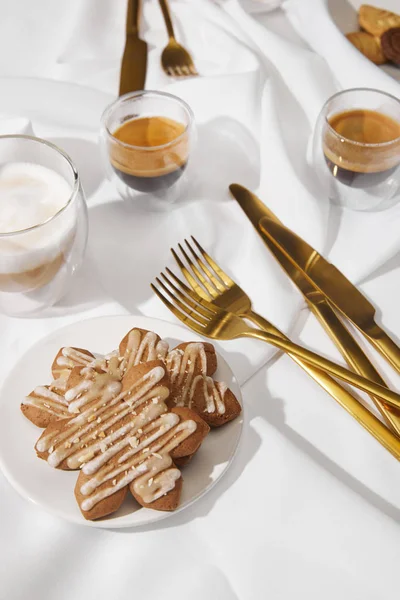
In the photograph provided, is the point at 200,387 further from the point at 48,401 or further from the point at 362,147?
the point at 362,147

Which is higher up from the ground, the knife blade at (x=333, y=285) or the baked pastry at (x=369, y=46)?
the baked pastry at (x=369, y=46)

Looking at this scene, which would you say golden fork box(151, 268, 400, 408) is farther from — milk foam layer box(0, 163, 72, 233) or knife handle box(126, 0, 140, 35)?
knife handle box(126, 0, 140, 35)

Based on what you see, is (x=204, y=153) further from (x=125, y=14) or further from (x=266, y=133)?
(x=125, y=14)

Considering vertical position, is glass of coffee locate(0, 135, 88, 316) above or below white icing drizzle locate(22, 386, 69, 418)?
above

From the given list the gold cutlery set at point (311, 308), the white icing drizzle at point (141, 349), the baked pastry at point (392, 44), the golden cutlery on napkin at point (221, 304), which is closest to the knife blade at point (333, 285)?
the gold cutlery set at point (311, 308)

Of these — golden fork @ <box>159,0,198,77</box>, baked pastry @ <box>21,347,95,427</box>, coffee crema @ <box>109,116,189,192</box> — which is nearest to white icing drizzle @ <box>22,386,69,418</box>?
baked pastry @ <box>21,347,95,427</box>

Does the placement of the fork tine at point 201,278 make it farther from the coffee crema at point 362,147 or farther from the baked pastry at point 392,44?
the baked pastry at point 392,44
